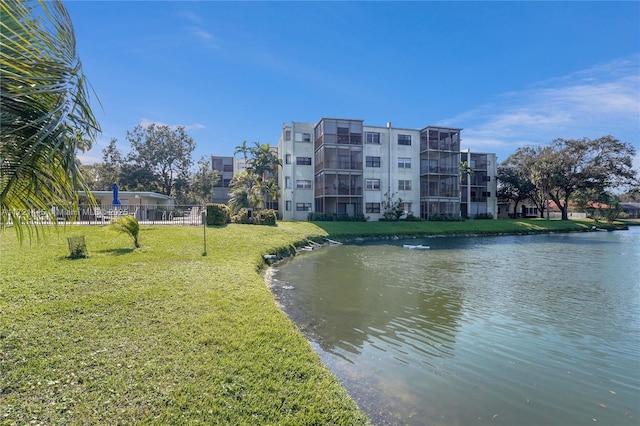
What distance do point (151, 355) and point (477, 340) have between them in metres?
6.36

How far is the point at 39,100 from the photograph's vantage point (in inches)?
118

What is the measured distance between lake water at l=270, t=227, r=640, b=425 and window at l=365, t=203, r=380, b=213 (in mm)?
25695

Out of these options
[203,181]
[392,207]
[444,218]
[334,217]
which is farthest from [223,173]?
[444,218]

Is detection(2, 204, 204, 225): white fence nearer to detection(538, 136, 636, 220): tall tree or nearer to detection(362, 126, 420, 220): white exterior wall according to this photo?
detection(362, 126, 420, 220): white exterior wall

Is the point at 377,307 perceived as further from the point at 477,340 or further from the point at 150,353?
the point at 150,353

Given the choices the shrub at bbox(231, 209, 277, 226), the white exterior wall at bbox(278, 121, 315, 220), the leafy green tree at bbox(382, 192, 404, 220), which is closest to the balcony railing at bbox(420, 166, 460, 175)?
the leafy green tree at bbox(382, 192, 404, 220)

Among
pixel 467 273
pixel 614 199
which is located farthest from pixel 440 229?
pixel 614 199

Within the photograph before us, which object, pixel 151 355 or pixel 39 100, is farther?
pixel 151 355

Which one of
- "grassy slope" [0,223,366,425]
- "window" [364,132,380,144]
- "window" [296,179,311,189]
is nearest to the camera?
"grassy slope" [0,223,366,425]

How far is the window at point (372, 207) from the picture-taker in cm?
4006

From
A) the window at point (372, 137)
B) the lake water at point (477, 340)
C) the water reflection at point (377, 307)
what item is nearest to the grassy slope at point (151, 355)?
the lake water at point (477, 340)

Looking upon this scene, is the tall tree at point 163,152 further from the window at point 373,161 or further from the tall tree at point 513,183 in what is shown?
the tall tree at point 513,183

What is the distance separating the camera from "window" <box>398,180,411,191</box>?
136 feet

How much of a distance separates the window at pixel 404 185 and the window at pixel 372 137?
6076 mm
